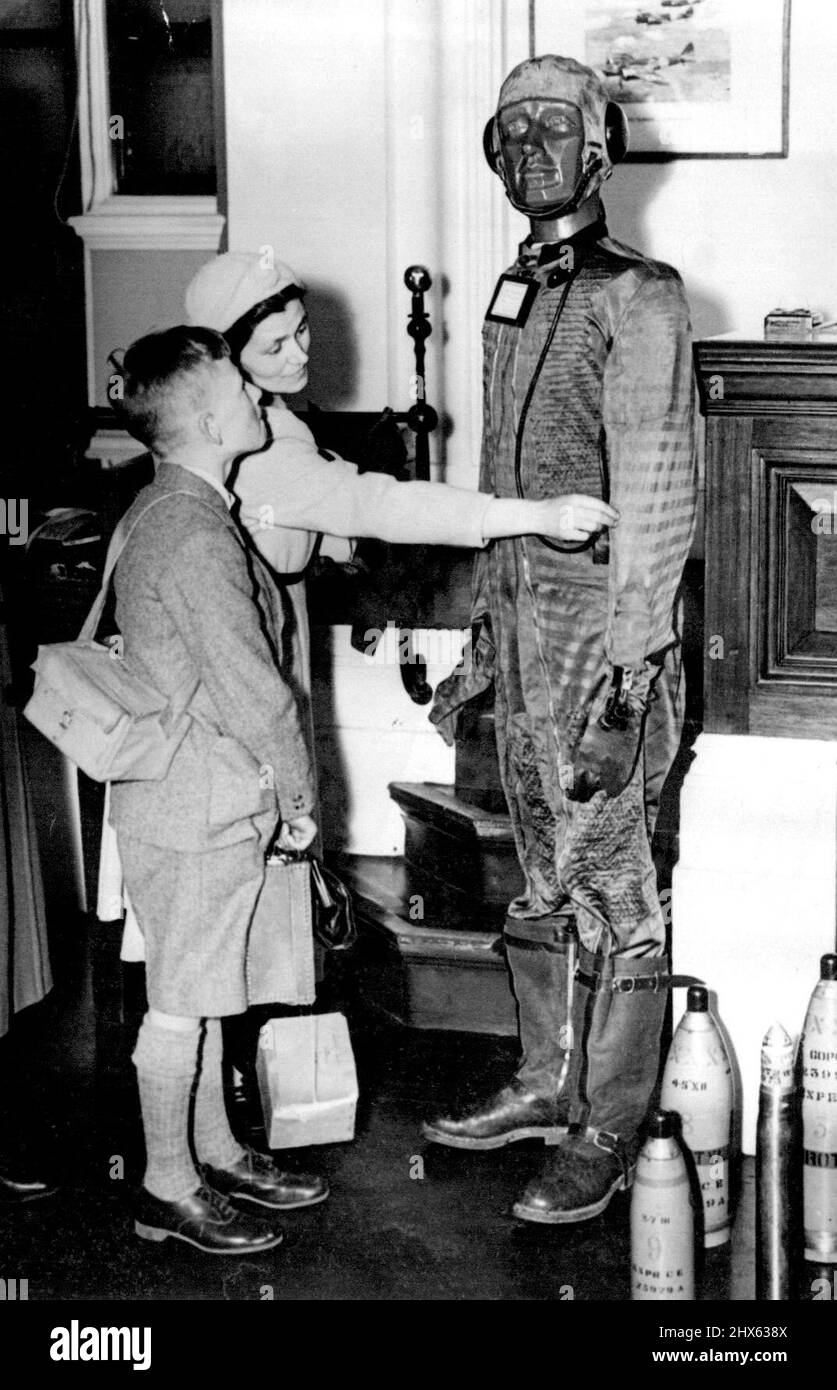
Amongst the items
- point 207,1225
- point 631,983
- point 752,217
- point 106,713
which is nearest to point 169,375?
point 106,713

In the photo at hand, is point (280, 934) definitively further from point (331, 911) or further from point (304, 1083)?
point (304, 1083)

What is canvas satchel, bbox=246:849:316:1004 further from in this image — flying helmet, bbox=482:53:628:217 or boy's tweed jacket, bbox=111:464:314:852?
flying helmet, bbox=482:53:628:217

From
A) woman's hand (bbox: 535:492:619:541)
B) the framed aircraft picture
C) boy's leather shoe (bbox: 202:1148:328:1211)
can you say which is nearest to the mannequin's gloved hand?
woman's hand (bbox: 535:492:619:541)

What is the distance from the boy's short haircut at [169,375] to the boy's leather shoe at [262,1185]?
127cm

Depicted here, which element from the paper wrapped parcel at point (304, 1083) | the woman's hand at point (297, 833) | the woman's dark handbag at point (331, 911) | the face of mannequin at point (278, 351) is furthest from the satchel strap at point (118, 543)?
the paper wrapped parcel at point (304, 1083)

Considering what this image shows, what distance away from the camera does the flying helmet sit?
3025mm

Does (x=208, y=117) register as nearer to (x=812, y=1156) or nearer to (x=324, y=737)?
(x=324, y=737)

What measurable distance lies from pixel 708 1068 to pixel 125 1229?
1037 mm

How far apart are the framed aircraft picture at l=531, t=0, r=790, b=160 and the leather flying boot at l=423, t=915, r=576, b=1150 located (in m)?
2.63

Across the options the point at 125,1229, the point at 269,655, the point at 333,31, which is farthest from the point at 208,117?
the point at 125,1229

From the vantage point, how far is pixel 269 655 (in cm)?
300

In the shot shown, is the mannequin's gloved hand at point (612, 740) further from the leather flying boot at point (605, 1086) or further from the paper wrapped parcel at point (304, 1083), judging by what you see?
the paper wrapped parcel at point (304, 1083)

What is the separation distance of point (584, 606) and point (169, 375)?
2.59 feet
